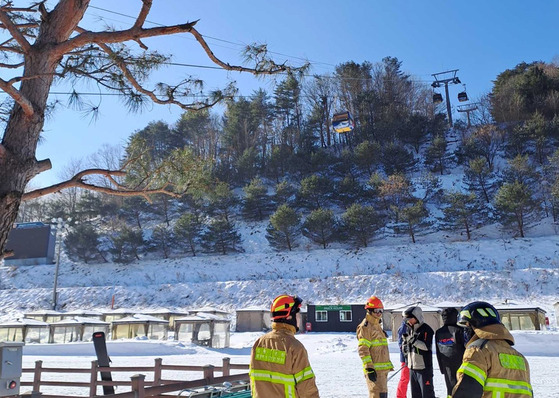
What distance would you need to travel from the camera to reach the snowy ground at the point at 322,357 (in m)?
10.7

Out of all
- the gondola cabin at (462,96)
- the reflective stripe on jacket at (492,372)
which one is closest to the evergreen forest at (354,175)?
the gondola cabin at (462,96)

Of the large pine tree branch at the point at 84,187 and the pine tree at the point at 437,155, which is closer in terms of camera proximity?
the large pine tree branch at the point at 84,187

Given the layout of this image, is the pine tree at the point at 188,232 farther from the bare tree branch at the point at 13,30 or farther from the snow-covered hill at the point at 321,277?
the bare tree branch at the point at 13,30

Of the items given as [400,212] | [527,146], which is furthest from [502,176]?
[400,212]

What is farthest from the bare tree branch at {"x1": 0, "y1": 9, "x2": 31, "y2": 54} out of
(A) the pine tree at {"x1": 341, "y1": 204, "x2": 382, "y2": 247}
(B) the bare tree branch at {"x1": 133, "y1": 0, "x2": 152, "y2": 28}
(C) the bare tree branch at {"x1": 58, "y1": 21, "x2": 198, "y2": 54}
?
(A) the pine tree at {"x1": 341, "y1": 204, "x2": 382, "y2": 247}

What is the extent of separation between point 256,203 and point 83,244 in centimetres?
1806

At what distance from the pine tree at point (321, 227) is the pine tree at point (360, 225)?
1164 mm

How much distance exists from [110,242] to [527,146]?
4543 cm

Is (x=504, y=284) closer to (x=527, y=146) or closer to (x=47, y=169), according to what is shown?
(x=527, y=146)

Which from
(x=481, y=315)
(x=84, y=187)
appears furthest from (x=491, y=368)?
(x=84, y=187)

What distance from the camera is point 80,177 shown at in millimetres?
5324

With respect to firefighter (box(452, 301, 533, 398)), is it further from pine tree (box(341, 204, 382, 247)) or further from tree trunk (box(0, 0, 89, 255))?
pine tree (box(341, 204, 382, 247))

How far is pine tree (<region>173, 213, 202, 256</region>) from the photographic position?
4612cm

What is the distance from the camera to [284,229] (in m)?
43.3
